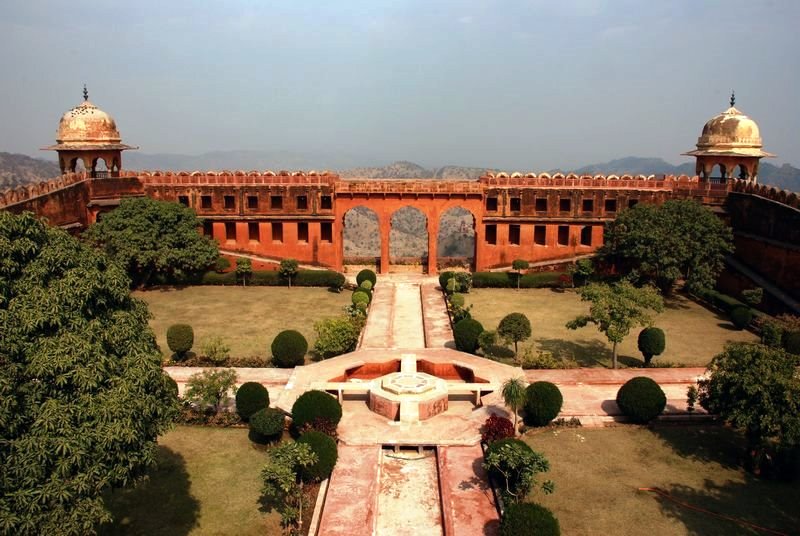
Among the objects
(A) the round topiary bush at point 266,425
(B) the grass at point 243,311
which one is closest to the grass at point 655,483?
(A) the round topiary bush at point 266,425

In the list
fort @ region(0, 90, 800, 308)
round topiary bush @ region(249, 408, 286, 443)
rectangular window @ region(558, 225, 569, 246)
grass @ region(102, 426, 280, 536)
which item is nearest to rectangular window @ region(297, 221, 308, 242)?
fort @ region(0, 90, 800, 308)

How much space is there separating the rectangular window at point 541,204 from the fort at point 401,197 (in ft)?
0.19

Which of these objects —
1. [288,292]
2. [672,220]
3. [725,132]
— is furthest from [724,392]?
[725,132]

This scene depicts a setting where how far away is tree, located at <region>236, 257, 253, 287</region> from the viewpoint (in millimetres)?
35562

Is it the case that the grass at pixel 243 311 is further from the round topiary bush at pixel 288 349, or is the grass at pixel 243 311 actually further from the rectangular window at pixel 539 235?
the rectangular window at pixel 539 235

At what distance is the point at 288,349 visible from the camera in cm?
2284

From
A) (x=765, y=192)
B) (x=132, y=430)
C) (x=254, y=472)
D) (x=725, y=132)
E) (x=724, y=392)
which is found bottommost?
(x=254, y=472)

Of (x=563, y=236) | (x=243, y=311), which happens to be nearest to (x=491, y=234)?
(x=563, y=236)

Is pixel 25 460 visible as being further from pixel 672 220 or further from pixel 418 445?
pixel 672 220

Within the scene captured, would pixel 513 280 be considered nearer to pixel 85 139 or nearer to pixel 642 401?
pixel 642 401

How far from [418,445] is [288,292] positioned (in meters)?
19.2

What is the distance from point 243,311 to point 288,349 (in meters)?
8.78

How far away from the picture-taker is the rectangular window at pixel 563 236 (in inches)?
1563

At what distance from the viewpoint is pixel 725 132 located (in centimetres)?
3812
